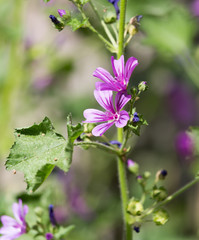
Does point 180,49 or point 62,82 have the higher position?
point 62,82

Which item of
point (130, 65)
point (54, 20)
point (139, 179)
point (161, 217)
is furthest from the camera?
point (139, 179)

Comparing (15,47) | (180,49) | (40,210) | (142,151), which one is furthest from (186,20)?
(40,210)

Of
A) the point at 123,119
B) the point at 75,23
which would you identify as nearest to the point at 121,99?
the point at 123,119

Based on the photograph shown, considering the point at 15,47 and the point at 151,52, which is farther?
the point at 151,52

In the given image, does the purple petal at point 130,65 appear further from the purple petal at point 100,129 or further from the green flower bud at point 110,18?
the green flower bud at point 110,18

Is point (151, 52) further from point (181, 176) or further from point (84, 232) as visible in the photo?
point (84, 232)

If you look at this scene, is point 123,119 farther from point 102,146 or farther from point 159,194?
point 159,194
